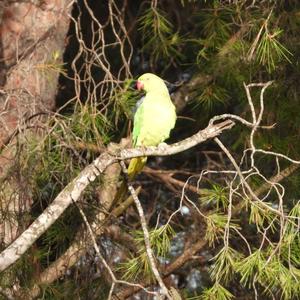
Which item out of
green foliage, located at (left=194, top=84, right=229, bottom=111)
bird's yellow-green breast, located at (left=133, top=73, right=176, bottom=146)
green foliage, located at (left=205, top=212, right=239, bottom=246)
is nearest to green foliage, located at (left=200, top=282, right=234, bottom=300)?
green foliage, located at (left=205, top=212, right=239, bottom=246)

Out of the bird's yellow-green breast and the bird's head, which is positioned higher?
the bird's head

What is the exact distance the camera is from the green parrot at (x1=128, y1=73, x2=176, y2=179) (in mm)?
4558

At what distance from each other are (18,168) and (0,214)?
29cm

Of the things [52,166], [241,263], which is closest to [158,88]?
[52,166]

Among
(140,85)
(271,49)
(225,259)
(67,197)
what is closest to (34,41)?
(140,85)

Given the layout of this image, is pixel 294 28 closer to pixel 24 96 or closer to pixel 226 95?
pixel 226 95

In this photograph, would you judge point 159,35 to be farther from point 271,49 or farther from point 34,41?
point 271,49

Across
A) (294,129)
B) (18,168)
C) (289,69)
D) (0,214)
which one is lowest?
(294,129)

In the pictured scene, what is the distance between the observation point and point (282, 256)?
12.5 ft

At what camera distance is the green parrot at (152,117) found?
456 cm

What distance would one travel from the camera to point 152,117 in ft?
15.0

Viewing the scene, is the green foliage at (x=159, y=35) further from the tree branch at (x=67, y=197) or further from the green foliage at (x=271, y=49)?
the tree branch at (x=67, y=197)

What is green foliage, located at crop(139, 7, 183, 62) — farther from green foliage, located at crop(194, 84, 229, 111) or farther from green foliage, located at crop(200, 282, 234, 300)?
green foliage, located at crop(200, 282, 234, 300)

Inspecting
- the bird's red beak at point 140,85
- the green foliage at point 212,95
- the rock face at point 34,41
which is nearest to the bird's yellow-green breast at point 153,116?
the bird's red beak at point 140,85
